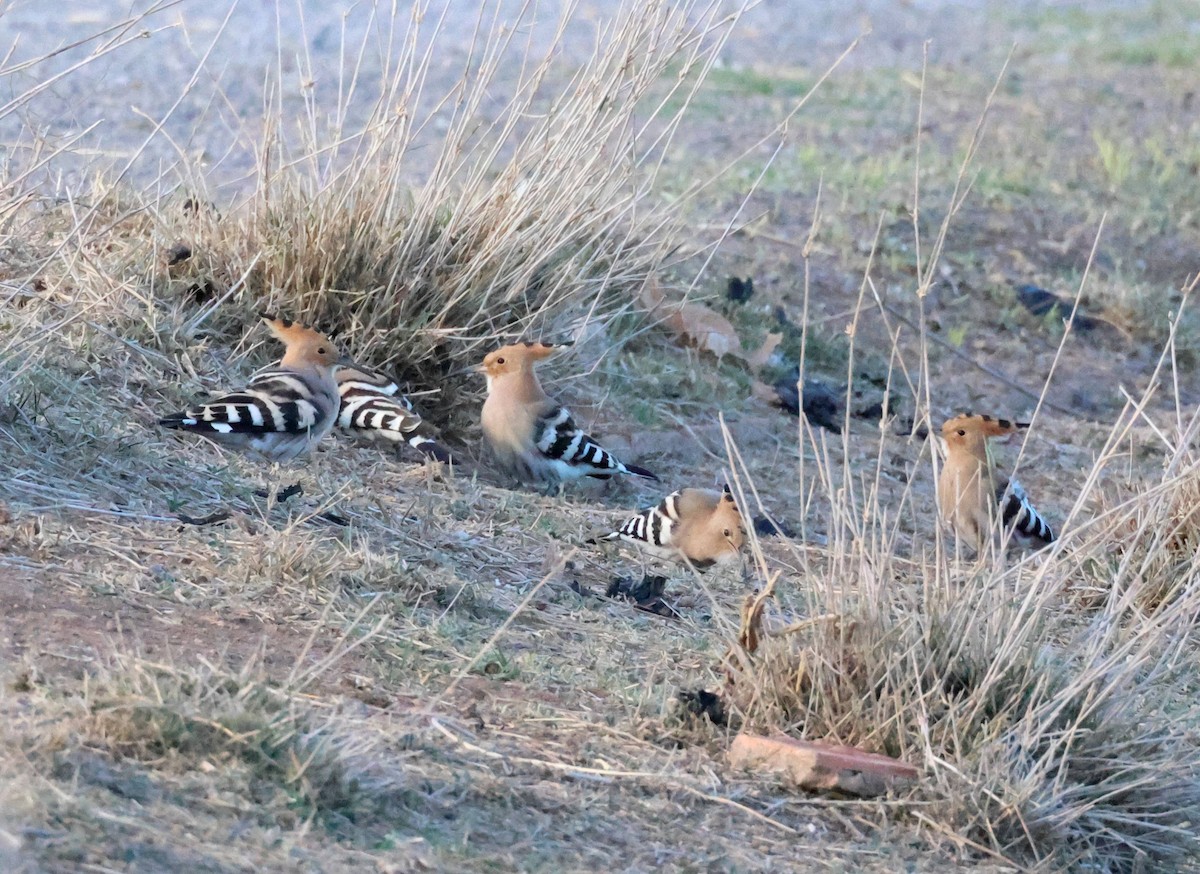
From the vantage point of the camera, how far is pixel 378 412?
5.97 meters

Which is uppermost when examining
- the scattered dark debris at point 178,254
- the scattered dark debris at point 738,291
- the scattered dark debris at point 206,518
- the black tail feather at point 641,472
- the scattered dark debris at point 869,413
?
the scattered dark debris at point 178,254

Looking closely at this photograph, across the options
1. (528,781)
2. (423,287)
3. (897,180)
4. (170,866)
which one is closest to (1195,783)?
(528,781)

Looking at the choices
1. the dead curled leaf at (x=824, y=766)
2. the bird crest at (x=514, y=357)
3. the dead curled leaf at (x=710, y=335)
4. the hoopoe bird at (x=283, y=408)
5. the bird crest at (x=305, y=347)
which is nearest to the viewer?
the dead curled leaf at (x=824, y=766)

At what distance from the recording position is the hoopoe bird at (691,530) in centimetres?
530

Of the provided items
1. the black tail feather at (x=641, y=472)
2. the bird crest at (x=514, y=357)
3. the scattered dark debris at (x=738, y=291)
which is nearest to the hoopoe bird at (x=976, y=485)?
the black tail feather at (x=641, y=472)

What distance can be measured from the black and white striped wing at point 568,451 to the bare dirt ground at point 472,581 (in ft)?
0.40

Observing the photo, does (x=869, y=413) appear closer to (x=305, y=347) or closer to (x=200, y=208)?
(x=305, y=347)

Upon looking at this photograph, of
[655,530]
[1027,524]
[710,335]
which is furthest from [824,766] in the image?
[710,335]

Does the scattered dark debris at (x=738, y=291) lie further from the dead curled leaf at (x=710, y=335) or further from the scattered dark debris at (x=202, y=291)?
the scattered dark debris at (x=202, y=291)

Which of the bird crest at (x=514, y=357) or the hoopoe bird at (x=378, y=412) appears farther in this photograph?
the bird crest at (x=514, y=357)

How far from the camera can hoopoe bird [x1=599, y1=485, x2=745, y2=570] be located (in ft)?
17.4

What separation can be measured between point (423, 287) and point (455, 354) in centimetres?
31

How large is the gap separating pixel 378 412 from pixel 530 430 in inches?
→ 22.1

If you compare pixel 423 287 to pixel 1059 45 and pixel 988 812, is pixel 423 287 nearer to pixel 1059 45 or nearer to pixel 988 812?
pixel 988 812
